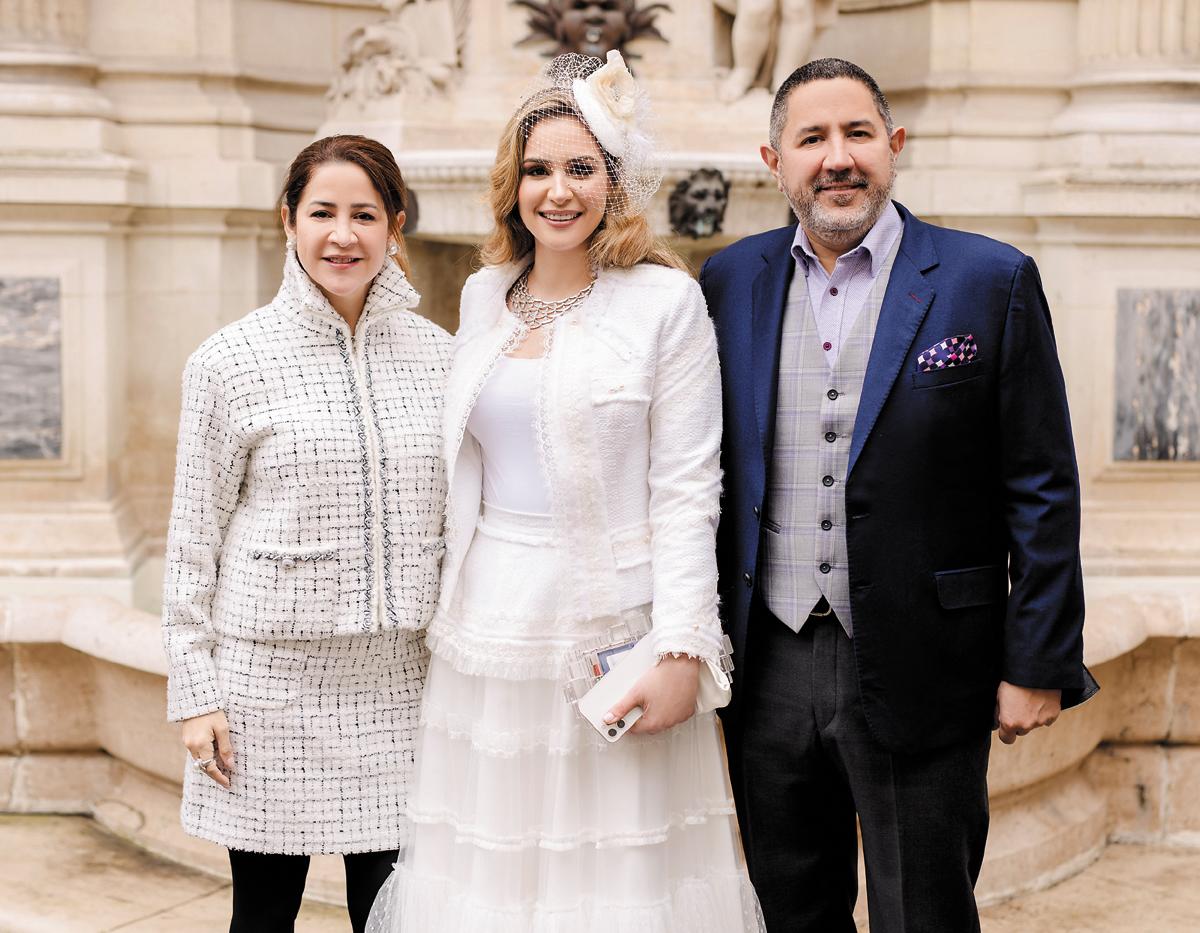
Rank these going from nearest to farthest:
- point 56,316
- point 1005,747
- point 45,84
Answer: point 1005,747 < point 56,316 < point 45,84

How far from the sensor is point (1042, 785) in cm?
443

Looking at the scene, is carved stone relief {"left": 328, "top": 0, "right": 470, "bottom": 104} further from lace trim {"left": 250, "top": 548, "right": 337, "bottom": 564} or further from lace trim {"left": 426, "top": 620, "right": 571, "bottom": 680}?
lace trim {"left": 426, "top": 620, "right": 571, "bottom": 680}

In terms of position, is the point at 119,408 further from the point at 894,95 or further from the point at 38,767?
the point at 894,95

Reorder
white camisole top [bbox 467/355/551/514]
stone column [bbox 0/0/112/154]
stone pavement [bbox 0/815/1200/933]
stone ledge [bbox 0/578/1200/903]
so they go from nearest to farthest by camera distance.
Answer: white camisole top [bbox 467/355/551/514] → stone pavement [bbox 0/815/1200/933] → stone ledge [bbox 0/578/1200/903] → stone column [bbox 0/0/112/154]

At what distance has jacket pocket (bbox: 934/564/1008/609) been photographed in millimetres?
2559

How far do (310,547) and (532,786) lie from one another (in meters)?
0.53

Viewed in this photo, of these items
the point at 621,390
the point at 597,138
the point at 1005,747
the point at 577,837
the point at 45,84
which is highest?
the point at 45,84

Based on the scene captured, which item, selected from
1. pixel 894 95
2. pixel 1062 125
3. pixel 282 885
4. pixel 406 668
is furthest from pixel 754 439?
pixel 894 95

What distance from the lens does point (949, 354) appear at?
2.54 meters

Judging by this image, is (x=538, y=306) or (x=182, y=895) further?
(x=182, y=895)

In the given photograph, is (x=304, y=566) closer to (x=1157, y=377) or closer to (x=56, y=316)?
(x=56, y=316)

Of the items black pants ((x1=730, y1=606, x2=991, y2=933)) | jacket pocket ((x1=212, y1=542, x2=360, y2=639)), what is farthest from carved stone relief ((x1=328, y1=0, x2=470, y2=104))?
black pants ((x1=730, y1=606, x2=991, y2=933))

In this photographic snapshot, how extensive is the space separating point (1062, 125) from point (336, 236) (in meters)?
3.58

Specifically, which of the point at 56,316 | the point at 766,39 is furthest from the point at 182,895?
the point at 766,39
